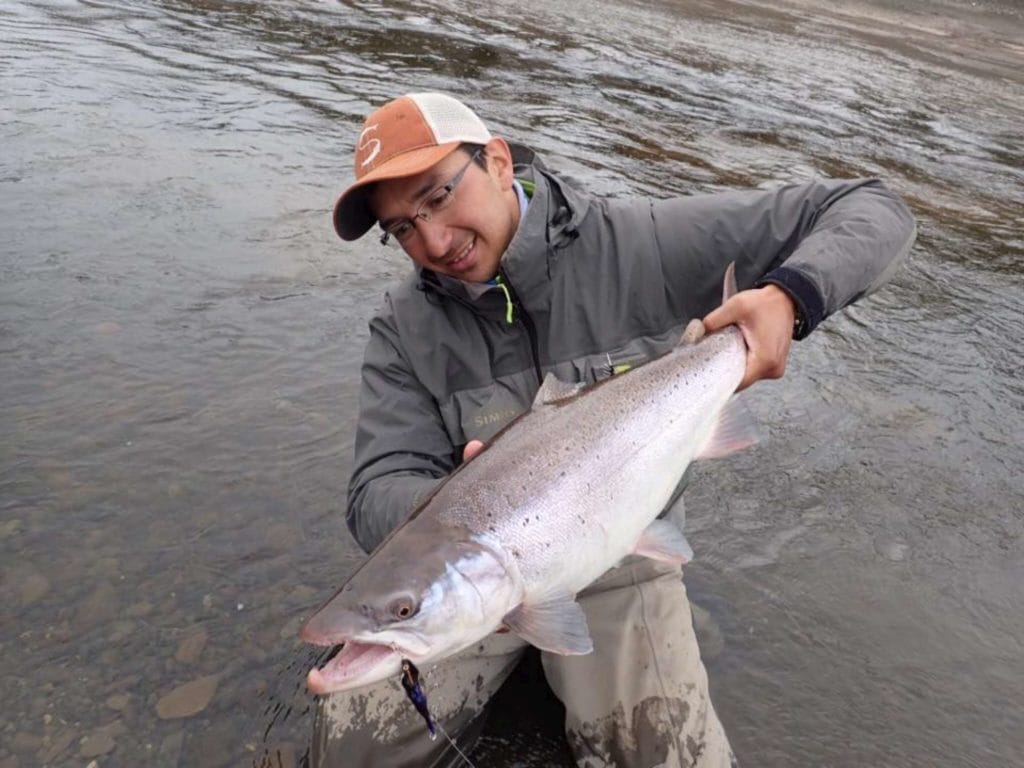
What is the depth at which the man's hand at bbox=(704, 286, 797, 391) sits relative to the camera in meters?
2.70

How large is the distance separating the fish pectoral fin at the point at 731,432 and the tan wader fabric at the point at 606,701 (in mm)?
616

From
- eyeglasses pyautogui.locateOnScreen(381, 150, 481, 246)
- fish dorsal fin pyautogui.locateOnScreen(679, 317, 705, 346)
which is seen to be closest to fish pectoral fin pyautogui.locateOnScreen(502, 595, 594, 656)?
fish dorsal fin pyautogui.locateOnScreen(679, 317, 705, 346)

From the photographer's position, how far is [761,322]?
2.72 meters

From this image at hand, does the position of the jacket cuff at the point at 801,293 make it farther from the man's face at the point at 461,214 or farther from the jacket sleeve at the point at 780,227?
the man's face at the point at 461,214

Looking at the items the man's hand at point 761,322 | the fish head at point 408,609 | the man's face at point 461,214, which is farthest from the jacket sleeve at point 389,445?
the man's hand at point 761,322

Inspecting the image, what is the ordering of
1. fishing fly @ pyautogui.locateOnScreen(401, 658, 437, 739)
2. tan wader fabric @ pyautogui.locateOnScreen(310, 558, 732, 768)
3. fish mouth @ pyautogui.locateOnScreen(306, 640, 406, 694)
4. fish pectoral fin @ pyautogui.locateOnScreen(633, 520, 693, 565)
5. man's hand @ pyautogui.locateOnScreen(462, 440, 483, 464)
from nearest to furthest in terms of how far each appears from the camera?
fish mouth @ pyautogui.locateOnScreen(306, 640, 406, 694) < fishing fly @ pyautogui.locateOnScreen(401, 658, 437, 739) < man's hand @ pyautogui.locateOnScreen(462, 440, 483, 464) < fish pectoral fin @ pyautogui.locateOnScreen(633, 520, 693, 565) < tan wader fabric @ pyautogui.locateOnScreen(310, 558, 732, 768)

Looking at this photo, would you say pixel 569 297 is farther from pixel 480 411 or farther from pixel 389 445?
pixel 389 445

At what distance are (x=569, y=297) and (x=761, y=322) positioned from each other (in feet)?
2.47

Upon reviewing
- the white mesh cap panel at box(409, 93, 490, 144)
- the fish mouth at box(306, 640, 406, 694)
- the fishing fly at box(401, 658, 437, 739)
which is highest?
the white mesh cap panel at box(409, 93, 490, 144)

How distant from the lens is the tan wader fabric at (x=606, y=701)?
2969mm

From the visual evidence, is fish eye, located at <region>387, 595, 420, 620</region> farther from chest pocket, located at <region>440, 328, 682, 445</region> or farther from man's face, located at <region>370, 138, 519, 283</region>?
man's face, located at <region>370, 138, 519, 283</region>

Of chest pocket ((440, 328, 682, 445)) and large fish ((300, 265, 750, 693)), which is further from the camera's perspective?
chest pocket ((440, 328, 682, 445))

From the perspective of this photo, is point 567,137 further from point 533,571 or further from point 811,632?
point 533,571

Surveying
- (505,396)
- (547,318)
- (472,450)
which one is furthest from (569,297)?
(472,450)
